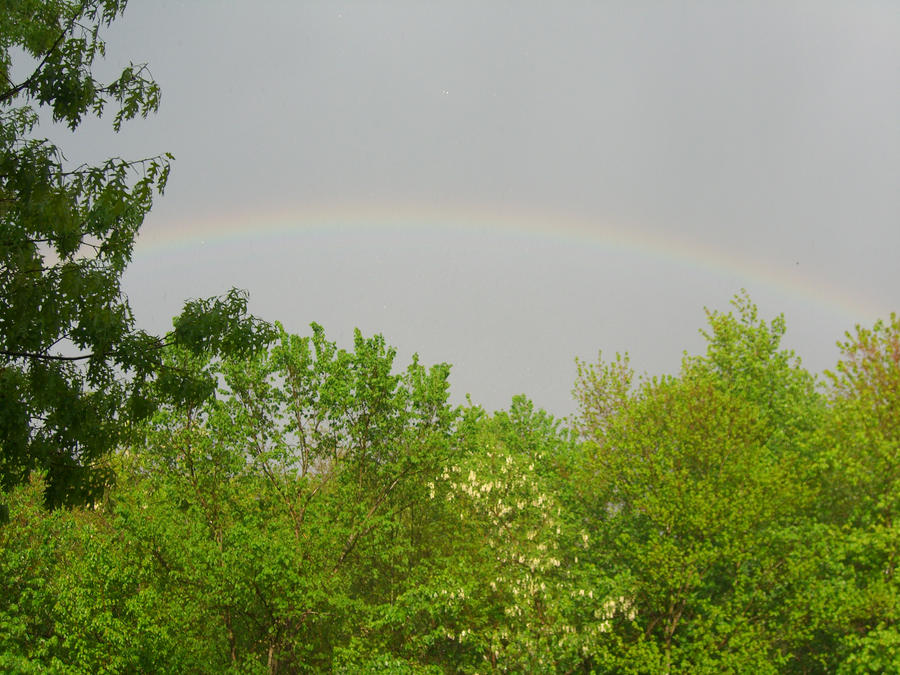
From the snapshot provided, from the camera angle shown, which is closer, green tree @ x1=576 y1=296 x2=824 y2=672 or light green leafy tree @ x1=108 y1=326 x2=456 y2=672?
light green leafy tree @ x1=108 y1=326 x2=456 y2=672

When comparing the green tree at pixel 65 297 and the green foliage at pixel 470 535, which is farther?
the green foliage at pixel 470 535

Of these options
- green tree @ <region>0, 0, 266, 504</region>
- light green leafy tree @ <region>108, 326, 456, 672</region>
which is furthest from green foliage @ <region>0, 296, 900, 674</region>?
green tree @ <region>0, 0, 266, 504</region>

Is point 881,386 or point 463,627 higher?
point 881,386

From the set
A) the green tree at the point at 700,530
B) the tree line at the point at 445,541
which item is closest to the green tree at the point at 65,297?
the tree line at the point at 445,541

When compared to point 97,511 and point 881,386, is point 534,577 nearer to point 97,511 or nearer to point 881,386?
point 881,386

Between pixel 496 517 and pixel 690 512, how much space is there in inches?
186

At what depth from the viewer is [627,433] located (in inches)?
829

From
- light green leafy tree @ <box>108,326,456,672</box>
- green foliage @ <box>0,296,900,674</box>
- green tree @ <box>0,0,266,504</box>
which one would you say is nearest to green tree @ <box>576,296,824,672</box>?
green foliage @ <box>0,296,900,674</box>

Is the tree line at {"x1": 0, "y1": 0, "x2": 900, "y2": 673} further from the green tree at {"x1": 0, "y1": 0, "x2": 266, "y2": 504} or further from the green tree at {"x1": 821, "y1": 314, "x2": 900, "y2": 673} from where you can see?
the green tree at {"x1": 0, "y1": 0, "x2": 266, "y2": 504}

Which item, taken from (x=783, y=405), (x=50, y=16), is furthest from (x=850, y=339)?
(x=50, y=16)

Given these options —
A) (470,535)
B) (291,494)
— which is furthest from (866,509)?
(291,494)

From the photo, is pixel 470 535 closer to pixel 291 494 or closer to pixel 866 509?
pixel 291 494

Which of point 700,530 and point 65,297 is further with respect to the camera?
point 700,530

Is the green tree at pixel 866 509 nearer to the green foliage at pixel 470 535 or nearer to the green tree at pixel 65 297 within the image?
the green foliage at pixel 470 535
